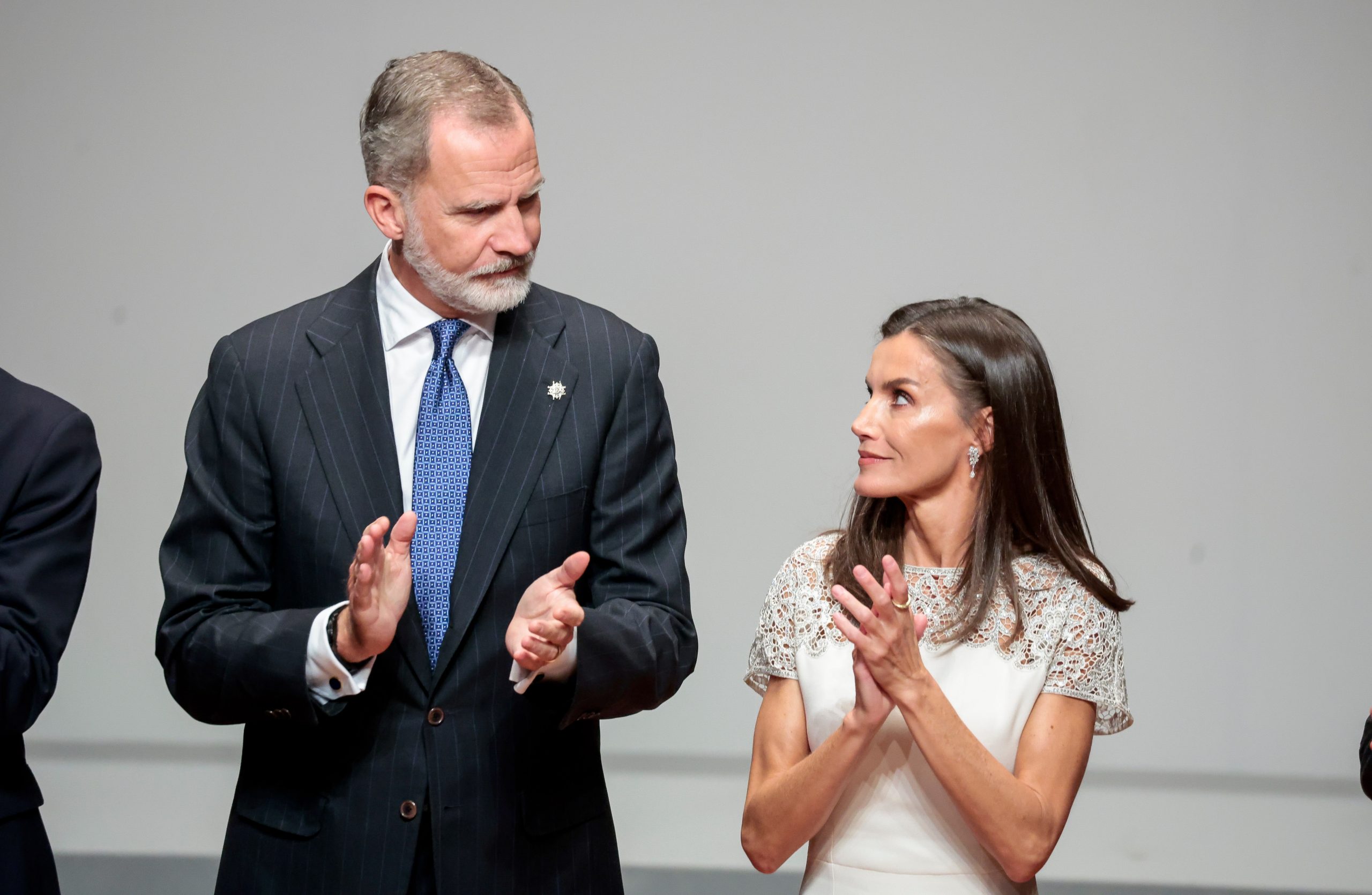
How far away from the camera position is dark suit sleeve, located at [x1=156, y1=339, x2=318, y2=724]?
1699 millimetres

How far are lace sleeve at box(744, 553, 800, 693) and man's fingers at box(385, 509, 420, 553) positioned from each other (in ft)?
2.09

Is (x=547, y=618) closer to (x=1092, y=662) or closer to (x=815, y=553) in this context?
(x=815, y=553)

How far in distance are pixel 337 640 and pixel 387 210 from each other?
592 mm

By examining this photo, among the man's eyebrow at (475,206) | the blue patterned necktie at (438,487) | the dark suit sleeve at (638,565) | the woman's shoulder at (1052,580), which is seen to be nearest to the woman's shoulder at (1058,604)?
the woman's shoulder at (1052,580)

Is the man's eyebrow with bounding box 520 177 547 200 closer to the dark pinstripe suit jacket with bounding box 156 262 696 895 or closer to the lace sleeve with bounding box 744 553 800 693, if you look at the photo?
the dark pinstripe suit jacket with bounding box 156 262 696 895

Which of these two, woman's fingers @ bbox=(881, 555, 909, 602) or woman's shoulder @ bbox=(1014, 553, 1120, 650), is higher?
woman's fingers @ bbox=(881, 555, 909, 602)

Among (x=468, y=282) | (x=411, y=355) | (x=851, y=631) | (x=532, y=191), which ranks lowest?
(x=851, y=631)

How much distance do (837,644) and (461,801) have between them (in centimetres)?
58

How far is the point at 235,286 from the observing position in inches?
148

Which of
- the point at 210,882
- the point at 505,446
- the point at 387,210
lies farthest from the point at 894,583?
the point at 210,882

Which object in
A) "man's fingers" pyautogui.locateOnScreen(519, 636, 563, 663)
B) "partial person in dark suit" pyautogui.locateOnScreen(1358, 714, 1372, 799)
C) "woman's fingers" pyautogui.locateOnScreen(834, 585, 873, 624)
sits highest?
"woman's fingers" pyautogui.locateOnScreen(834, 585, 873, 624)

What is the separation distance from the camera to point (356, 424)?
5.93ft

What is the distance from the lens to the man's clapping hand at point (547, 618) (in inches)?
62.1

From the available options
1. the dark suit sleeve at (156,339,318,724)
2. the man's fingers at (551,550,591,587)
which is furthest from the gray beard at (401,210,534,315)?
the man's fingers at (551,550,591,587)
